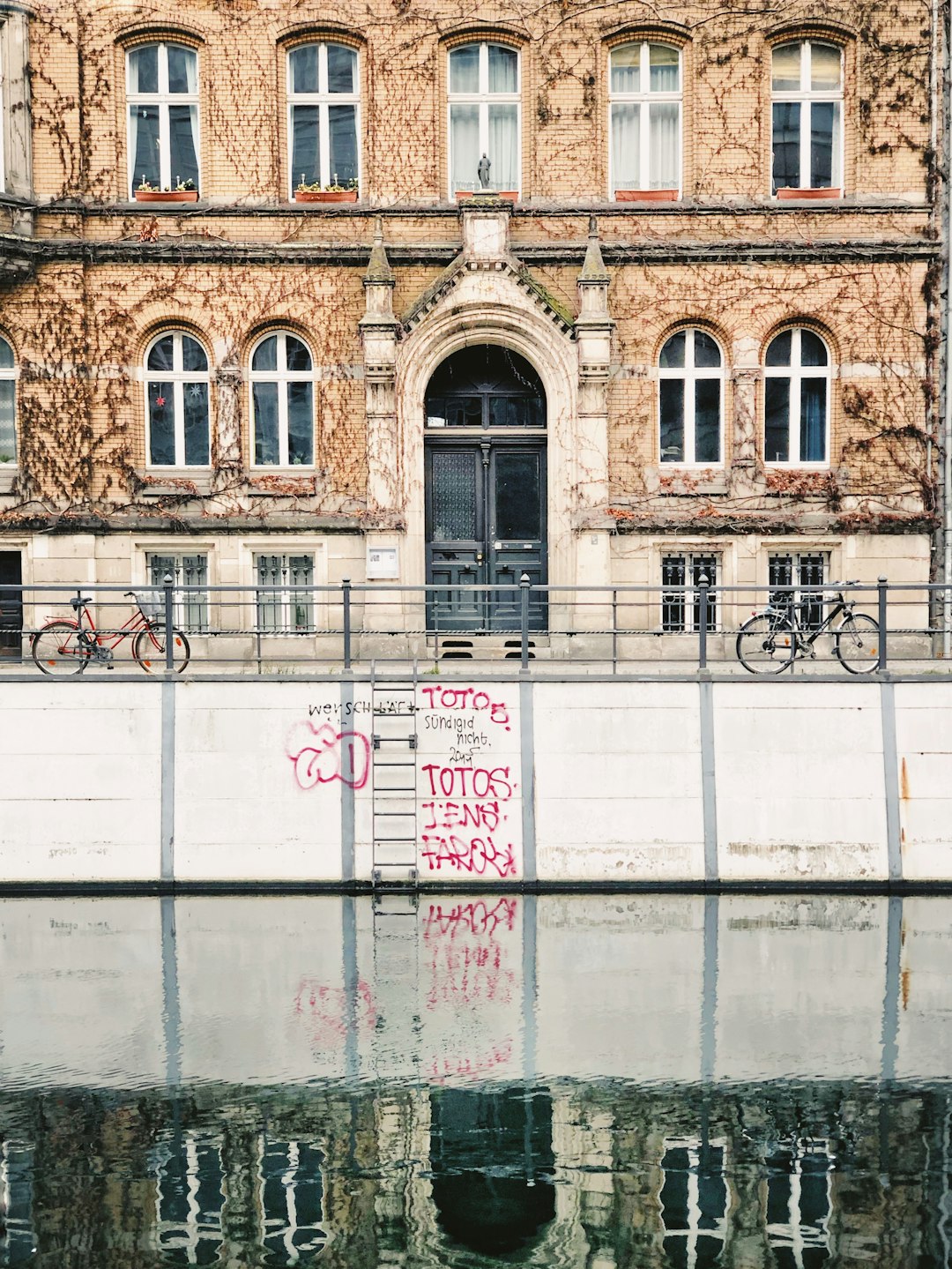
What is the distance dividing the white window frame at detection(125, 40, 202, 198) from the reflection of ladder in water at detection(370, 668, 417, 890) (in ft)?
34.5

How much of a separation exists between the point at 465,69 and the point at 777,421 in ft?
24.6

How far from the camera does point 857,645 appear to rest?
58.1 feet

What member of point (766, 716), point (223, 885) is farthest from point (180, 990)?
point (766, 716)

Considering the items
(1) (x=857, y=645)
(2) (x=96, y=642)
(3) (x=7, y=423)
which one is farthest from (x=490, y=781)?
(3) (x=7, y=423)

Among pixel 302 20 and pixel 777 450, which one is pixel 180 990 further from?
pixel 302 20

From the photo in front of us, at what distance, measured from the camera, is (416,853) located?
15.5m

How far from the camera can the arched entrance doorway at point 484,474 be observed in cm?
2227

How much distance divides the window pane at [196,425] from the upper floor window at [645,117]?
24.4 ft

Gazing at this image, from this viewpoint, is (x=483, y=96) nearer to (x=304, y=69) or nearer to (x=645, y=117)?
(x=645, y=117)

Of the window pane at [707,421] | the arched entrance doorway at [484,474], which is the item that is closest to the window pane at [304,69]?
the arched entrance doorway at [484,474]

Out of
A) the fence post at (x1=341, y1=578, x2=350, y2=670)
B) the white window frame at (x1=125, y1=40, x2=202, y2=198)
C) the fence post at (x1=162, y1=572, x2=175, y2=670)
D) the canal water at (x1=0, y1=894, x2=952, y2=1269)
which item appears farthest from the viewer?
the white window frame at (x1=125, y1=40, x2=202, y2=198)

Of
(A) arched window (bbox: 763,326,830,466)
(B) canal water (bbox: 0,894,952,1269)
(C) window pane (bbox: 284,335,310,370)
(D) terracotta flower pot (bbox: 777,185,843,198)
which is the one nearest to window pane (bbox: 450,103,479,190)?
(C) window pane (bbox: 284,335,310,370)

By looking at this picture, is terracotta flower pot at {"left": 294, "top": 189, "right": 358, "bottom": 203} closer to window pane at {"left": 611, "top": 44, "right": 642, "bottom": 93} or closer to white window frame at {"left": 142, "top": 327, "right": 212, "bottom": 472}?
white window frame at {"left": 142, "top": 327, "right": 212, "bottom": 472}

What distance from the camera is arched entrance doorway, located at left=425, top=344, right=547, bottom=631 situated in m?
22.3
